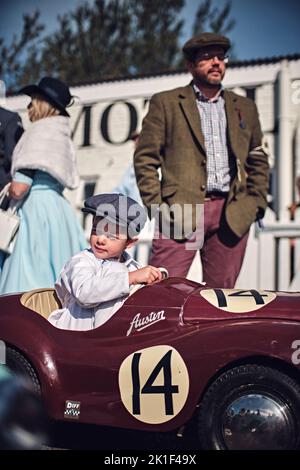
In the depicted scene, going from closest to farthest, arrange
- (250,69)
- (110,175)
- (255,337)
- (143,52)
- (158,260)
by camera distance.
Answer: (255,337) < (158,260) < (250,69) < (110,175) < (143,52)

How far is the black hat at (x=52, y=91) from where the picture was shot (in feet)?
13.9

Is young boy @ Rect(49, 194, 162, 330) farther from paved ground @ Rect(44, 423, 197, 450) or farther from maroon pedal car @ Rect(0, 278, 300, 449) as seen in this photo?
paved ground @ Rect(44, 423, 197, 450)

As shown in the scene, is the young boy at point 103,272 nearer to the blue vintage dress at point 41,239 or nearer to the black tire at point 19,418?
the black tire at point 19,418

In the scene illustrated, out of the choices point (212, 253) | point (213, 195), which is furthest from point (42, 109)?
point (212, 253)

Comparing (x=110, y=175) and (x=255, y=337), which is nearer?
(x=255, y=337)

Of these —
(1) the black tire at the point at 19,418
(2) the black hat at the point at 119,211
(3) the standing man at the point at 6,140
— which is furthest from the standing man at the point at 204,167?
(1) the black tire at the point at 19,418

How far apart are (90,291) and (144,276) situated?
0.23 meters

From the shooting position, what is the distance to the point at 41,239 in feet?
13.2

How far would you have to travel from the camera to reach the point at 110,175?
19.1ft

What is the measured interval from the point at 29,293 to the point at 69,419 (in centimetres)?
62
